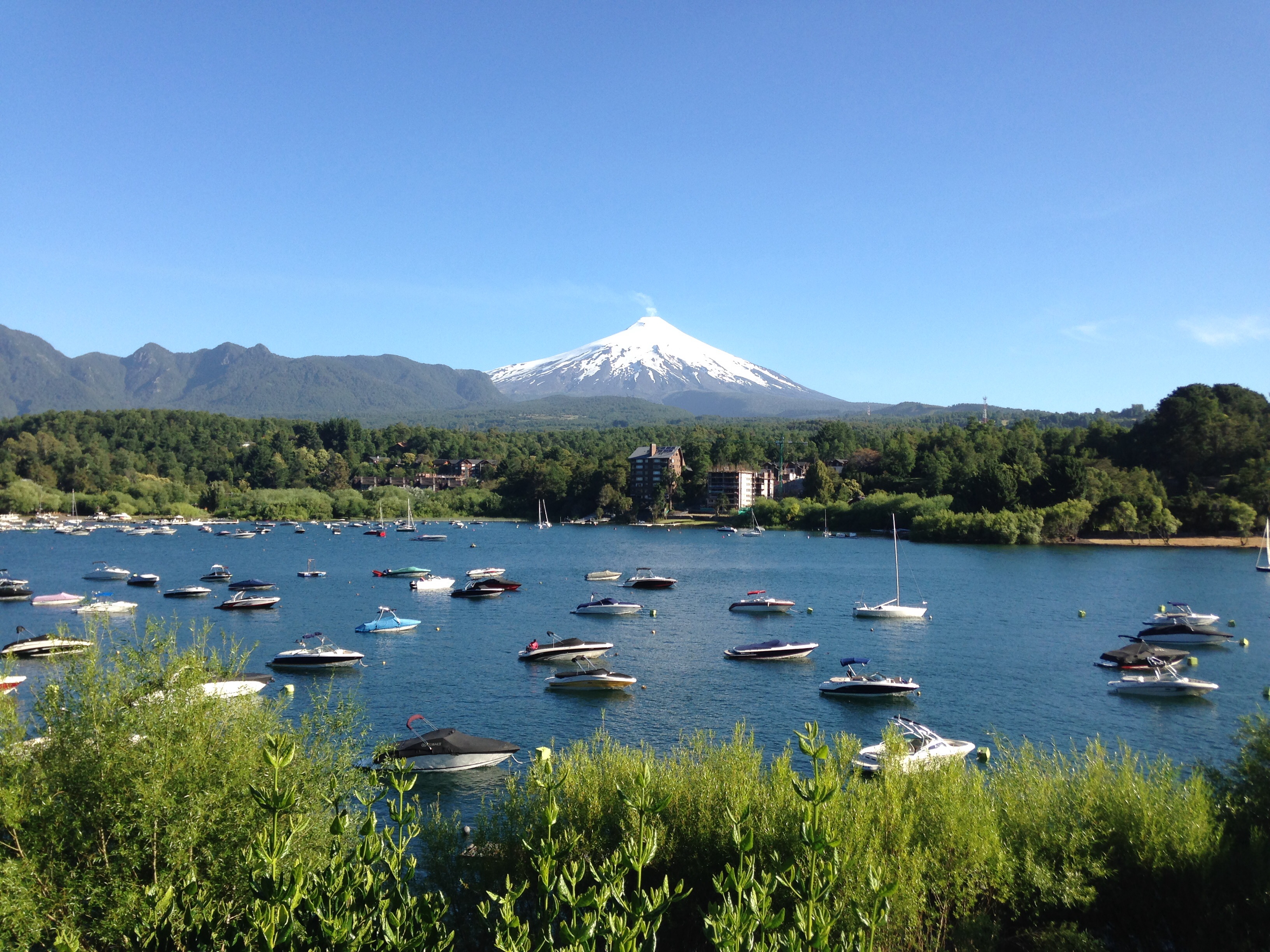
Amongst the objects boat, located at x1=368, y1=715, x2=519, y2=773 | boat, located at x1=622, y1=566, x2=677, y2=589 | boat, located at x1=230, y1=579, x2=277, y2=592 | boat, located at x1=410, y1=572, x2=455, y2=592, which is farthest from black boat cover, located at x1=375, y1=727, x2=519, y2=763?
boat, located at x1=622, y1=566, x2=677, y2=589

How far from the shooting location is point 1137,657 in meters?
30.5

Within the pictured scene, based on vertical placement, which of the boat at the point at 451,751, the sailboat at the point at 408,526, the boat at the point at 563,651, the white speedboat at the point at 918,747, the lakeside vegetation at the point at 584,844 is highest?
the lakeside vegetation at the point at 584,844

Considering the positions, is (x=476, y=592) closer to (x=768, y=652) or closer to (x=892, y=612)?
(x=768, y=652)

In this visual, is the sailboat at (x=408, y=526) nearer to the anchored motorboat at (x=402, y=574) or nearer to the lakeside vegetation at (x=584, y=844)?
the anchored motorboat at (x=402, y=574)

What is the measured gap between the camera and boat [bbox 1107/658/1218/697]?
89.9 ft

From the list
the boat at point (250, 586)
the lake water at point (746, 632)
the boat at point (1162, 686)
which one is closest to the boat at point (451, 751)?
the lake water at point (746, 632)

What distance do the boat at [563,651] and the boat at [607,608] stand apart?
419 inches

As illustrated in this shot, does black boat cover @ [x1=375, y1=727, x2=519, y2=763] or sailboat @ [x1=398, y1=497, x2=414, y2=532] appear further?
sailboat @ [x1=398, y1=497, x2=414, y2=532]

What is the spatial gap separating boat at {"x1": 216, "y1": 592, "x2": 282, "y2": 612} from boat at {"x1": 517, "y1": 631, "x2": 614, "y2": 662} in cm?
2078

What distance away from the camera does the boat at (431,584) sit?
5378cm

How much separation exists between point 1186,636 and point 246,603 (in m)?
46.3

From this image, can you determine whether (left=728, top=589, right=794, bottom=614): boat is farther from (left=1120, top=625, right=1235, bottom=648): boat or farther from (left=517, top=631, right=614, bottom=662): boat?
(left=1120, top=625, right=1235, bottom=648): boat

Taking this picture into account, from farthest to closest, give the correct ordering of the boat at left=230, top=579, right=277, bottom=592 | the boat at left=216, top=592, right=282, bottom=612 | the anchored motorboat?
1. the anchored motorboat
2. the boat at left=230, top=579, right=277, bottom=592
3. the boat at left=216, top=592, right=282, bottom=612

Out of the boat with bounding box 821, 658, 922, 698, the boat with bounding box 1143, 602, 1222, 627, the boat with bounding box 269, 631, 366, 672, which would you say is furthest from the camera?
the boat with bounding box 1143, 602, 1222, 627
